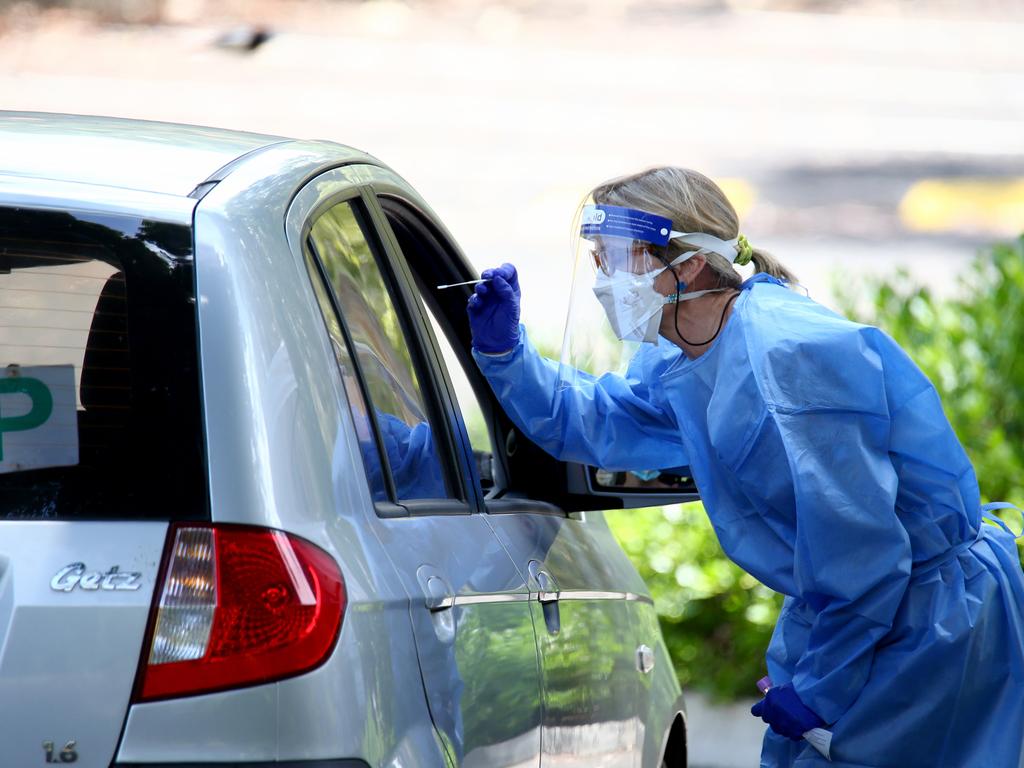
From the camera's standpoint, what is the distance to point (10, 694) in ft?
6.24

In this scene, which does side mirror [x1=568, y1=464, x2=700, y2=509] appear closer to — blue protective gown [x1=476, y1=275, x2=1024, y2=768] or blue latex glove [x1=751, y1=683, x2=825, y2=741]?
blue protective gown [x1=476, y1=275, x2=1024, y2=768]

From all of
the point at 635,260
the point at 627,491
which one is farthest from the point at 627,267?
the point at 627,491

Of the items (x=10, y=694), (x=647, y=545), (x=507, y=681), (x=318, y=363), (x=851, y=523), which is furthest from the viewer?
(x=647, y=545)

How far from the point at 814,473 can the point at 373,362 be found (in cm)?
88

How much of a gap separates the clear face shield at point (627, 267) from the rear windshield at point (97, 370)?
134 cm

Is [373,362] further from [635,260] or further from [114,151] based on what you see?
[635,260]

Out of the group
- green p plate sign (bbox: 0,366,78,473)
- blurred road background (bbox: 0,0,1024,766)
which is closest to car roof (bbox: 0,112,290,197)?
green p plate sign (bbox: 0,366,78,473)

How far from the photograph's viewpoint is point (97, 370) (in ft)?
6.84

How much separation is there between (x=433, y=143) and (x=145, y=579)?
11669mm

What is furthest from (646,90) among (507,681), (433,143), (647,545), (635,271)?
(507,681)

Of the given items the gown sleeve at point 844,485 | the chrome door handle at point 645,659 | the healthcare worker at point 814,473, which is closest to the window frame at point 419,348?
the healthcare worker at point 814,473

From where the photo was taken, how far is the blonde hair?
327cm

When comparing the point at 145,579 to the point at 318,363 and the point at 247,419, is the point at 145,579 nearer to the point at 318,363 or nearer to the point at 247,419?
the point at 247,419

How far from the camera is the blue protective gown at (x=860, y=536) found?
2920 mm
